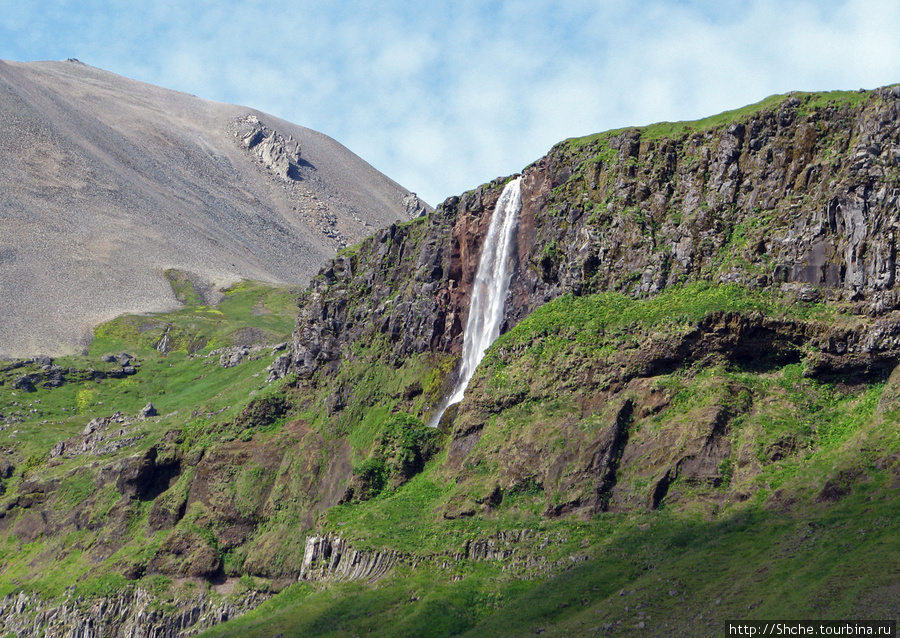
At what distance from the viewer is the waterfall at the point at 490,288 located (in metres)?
88.8

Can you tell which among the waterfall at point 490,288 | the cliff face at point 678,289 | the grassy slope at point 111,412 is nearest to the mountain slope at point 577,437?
the cliff face at point 678,289

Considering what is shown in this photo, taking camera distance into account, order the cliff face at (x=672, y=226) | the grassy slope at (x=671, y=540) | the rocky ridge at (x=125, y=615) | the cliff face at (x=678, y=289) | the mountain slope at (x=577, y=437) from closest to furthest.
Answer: the grassy slope at (x=671, y=540), the mountain slope at (x=577, y=437), the cliff face at (x=678, y=289), the cliff face at (x=672, y=226), the rocky ridge at (x=125, y=615)

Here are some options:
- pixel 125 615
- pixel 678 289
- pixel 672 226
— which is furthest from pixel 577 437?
pixel 125 615

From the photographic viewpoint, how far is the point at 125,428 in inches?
4902

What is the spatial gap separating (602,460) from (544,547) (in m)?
7.73

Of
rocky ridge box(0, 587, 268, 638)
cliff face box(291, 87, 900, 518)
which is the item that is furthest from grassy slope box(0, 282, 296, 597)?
cliff face box(291, 87, 900, 518)

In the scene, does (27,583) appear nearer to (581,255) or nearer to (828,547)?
(581,255)

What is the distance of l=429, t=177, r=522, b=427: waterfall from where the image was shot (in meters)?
88.8

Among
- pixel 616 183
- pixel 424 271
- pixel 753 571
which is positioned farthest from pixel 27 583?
pixel 753 571

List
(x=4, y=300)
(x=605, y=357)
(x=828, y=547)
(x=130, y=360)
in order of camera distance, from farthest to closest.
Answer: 1. (x=4, y=300)
2. (x=130, y=360)
3. (x=605, y=357)
4. (x=828, y=547)

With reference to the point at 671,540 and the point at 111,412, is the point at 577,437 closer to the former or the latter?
the point at 671,540

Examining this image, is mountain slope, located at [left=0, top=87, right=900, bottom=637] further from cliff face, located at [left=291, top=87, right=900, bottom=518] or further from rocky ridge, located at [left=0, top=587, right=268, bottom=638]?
rocky ridge, located at [left=0, top=587, right=268, bottom=638]

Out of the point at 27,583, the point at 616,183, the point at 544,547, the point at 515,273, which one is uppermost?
the point at 616,183

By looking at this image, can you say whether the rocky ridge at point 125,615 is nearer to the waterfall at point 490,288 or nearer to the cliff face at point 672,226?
the waterfall at point 490,288
